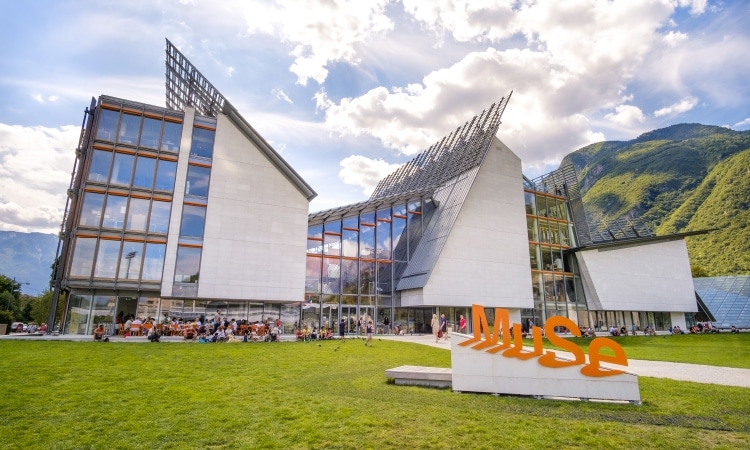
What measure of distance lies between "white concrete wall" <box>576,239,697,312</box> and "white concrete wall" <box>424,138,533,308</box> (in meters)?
10.2

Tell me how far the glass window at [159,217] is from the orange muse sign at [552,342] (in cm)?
2563

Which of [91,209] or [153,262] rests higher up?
[91,209]

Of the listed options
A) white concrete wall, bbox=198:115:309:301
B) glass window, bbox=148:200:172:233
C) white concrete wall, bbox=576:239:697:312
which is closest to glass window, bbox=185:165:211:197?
white concrete wall, bbox=198:115:309:301

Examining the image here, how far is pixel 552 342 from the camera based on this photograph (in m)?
10.2

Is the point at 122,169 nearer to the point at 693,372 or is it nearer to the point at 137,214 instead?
the point at 137,214

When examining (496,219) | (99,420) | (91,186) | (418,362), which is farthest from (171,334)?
(496,219)

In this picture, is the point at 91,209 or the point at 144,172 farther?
the point at 144,172

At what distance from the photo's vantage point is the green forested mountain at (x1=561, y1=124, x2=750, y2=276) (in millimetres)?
78188

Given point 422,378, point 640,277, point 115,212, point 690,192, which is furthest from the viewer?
point 690,192

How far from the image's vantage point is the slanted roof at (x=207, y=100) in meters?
32.0

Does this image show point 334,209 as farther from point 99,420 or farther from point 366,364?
point 99,420

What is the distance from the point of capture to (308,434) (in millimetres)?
6902

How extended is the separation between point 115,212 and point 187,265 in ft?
20.3

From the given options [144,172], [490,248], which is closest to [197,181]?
[144,172]
